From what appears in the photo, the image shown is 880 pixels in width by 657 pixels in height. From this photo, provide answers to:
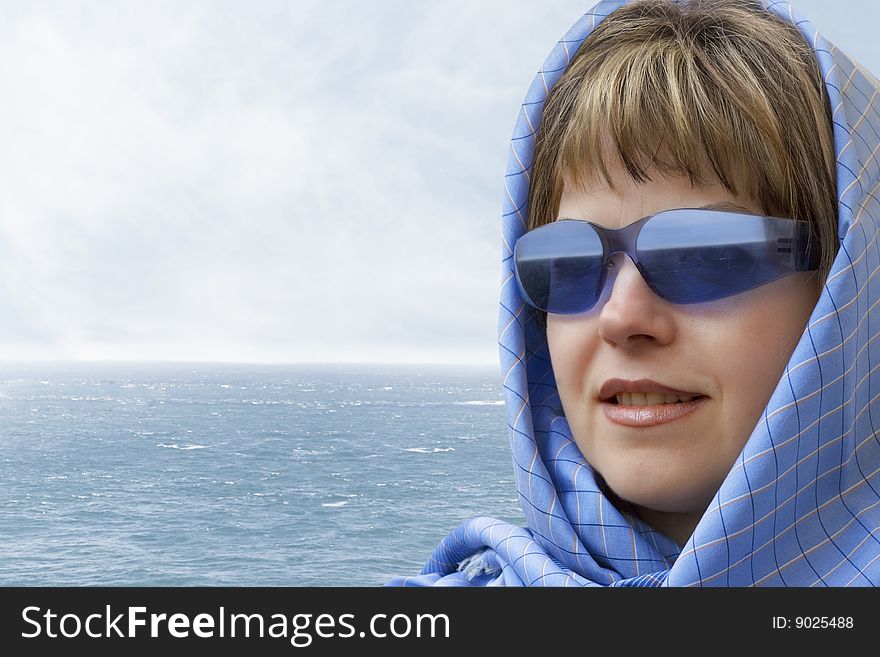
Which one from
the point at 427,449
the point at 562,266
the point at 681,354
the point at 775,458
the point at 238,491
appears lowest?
the point at 775,458

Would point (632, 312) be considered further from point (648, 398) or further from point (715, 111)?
point (715, 111)

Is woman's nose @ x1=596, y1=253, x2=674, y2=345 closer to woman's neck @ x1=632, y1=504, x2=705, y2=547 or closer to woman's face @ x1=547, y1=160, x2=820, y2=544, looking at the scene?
woman's face @ x1=547, y1=160, x2=820, y2=544

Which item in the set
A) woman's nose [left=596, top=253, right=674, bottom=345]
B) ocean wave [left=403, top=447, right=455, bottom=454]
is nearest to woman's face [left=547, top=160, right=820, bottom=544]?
woman's nose [left=596, top=253, right=674, bottom=345]

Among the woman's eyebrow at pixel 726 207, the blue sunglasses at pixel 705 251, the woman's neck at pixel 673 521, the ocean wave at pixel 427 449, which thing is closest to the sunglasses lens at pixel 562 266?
the blue sunglasses at pixel 705 251

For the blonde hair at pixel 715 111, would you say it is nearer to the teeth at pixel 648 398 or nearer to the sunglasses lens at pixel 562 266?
the sunglasses lens at pixel 562 266

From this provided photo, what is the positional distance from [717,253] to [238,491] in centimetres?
3959

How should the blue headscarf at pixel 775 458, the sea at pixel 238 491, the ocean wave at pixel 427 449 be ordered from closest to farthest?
the blue headscarf at pixel 775 458
the sea at pixel 238 491
the ocean wave at pixel 427 449

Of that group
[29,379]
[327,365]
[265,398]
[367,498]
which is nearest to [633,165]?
[367,498]

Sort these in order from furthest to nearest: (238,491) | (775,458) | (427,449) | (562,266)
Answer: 1. (427,449)
2. (238,491)
3. (562,266)
4. (775,458)

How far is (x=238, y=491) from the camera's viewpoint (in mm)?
38312

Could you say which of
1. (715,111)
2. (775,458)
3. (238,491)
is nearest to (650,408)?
(775,458)

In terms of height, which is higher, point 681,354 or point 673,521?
point 681,354

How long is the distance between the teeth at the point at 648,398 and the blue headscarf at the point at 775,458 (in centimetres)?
7

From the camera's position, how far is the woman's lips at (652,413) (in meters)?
0.75
